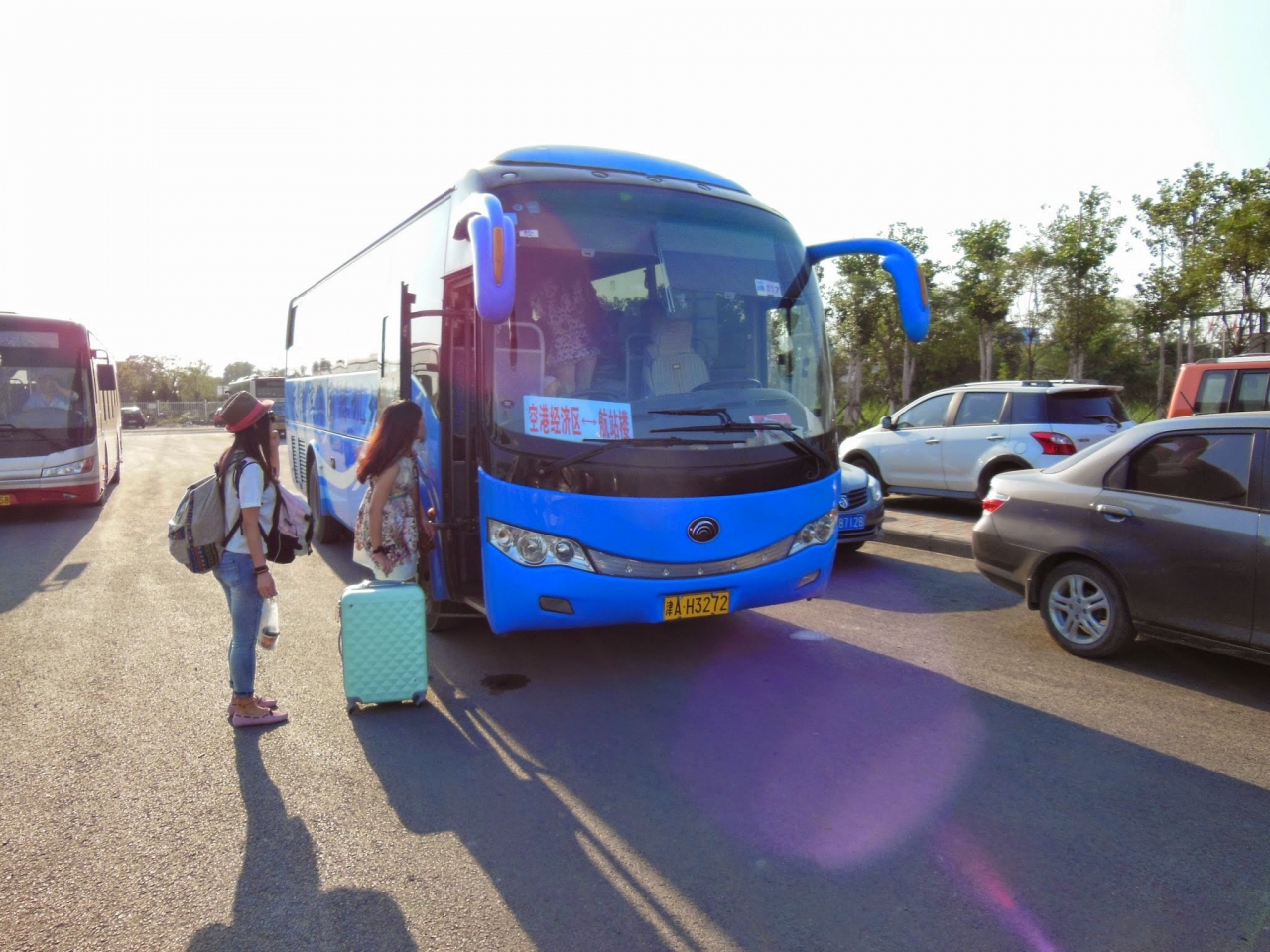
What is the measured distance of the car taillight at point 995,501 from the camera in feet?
21.9

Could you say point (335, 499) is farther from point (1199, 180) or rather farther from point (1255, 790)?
point (1199, 180)

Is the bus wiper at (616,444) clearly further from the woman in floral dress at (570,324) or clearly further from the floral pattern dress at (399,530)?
the floral pattern dress at (399,530)

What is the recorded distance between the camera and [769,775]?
4203 millimetres

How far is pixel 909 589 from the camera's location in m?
8.23

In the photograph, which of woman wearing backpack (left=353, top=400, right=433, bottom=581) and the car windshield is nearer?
woman wearing backpack (left=353, top=400, right=433, bottom=581)

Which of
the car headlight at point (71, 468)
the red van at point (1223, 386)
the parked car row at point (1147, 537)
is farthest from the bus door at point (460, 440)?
the car headlight at point (71, 468)

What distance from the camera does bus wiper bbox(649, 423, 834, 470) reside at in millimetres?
5148

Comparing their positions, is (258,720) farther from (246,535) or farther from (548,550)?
(548,550)

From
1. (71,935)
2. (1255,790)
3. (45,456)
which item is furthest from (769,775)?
(45,456)

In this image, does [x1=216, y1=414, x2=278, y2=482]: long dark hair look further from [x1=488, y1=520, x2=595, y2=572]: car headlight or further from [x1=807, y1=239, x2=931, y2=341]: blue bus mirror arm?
[x1=807, y1=239, x2=931, y2=341]: blue bus mirror arm

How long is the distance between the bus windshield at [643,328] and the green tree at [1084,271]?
17.9 metres

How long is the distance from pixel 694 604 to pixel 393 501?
6.11 ft

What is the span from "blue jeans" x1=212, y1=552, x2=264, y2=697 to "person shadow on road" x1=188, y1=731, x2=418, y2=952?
122cm

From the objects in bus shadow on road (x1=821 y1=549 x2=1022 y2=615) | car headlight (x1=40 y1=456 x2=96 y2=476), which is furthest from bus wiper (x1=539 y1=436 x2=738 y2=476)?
car headlight (x1=40 y1=456 x2=96 y2=476)
